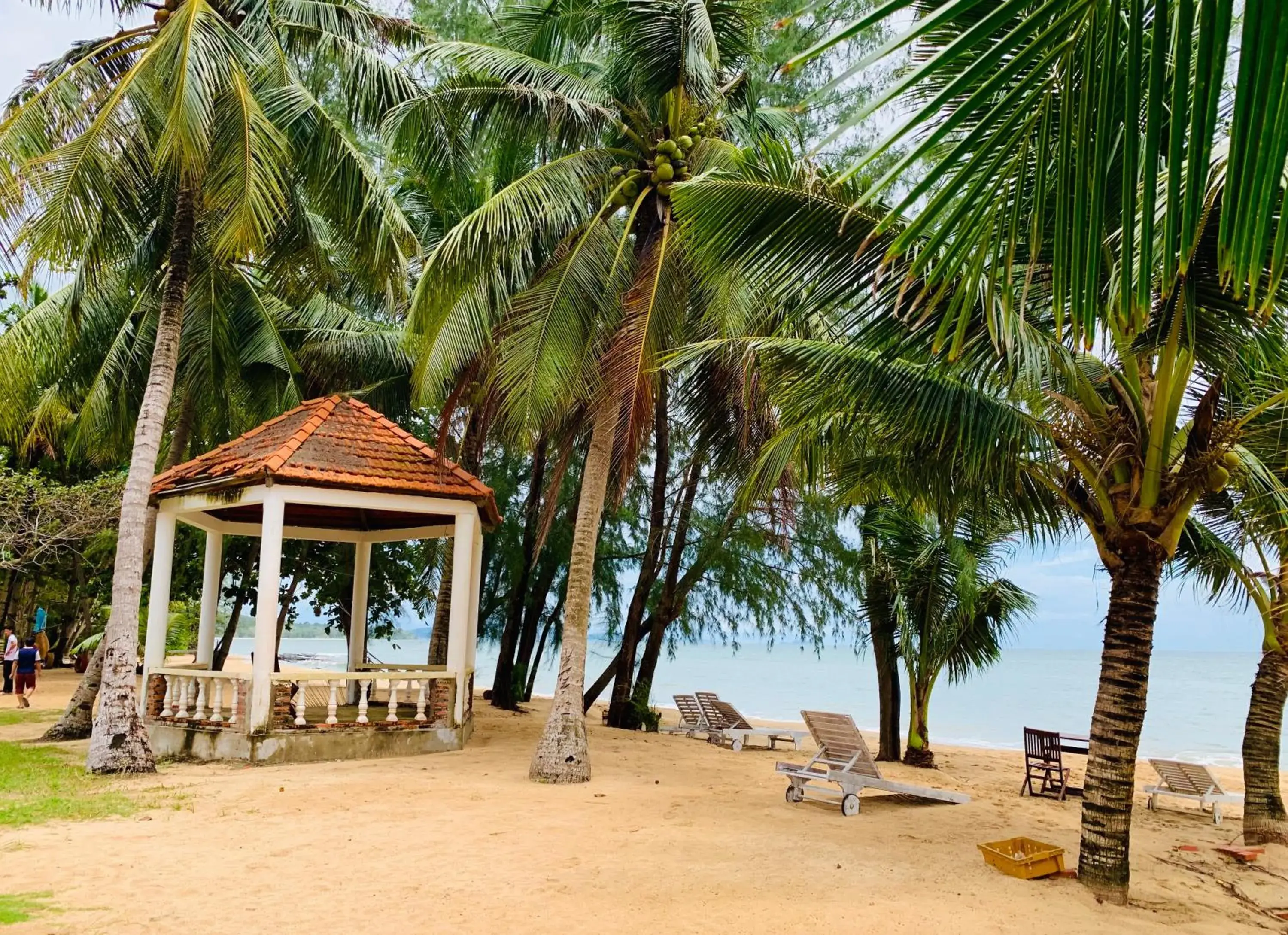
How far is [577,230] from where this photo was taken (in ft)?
41.3

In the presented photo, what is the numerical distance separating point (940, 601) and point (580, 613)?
6.65 metres

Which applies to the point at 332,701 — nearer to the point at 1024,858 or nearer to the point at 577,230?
the point at 577,230

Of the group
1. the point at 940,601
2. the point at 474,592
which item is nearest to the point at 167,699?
the point at 474,592

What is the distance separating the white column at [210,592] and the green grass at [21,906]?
8.88 m

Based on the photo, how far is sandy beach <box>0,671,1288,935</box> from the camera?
248 inches

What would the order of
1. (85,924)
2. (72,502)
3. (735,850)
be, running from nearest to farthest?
(85,924)
(735,850)
(72,502)

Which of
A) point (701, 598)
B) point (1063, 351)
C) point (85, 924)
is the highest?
point (1063, 351)

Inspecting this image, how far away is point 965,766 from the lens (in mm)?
18672

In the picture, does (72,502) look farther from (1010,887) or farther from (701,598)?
(1010,887)

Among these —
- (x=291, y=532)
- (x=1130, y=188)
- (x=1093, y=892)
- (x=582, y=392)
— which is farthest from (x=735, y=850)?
(x=291, y=532)

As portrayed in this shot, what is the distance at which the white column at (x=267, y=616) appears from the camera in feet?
38.0

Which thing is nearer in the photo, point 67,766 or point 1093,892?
point 1093,892

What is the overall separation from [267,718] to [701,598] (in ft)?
39.4

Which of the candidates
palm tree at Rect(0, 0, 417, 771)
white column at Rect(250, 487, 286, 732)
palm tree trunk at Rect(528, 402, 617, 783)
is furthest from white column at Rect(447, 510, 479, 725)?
palm tree at Rect(0, 0, 417, 771)
